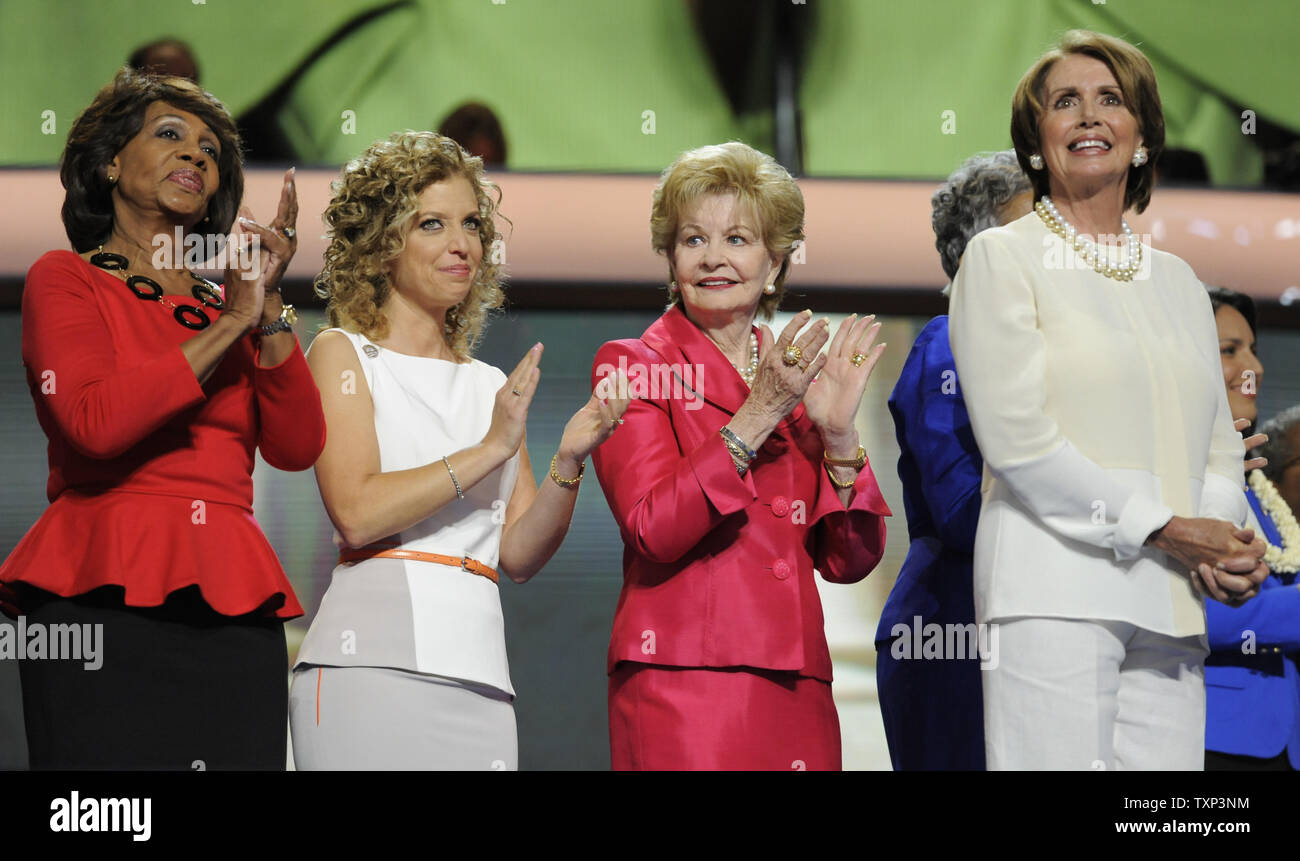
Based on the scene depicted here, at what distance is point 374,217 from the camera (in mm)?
2795

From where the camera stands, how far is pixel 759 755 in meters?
2.50

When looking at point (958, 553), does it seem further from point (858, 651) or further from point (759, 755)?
point (858, 651)

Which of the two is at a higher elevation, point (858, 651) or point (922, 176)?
point (922, 176)

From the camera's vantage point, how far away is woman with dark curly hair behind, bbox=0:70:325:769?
238 cm

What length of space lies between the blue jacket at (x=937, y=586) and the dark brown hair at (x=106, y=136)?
1.43 m

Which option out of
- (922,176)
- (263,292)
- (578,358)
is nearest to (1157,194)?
(922,176)

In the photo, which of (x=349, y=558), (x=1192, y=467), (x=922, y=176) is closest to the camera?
(x=1192, y=467)

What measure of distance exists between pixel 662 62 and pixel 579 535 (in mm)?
1426

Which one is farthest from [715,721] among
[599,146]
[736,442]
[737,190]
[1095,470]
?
[599,146]

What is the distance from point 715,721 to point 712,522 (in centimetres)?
33

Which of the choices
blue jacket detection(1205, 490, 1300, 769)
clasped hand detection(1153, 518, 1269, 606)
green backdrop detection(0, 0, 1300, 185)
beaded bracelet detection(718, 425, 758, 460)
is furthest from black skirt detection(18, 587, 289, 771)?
green backdrop detection(0, 0, 1300, 185)

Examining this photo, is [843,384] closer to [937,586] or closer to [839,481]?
[839,481]

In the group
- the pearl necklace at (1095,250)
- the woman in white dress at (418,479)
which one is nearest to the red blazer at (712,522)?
the woman in white dress at (418,479)

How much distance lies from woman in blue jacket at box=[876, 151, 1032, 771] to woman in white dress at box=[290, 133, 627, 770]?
677 mm
